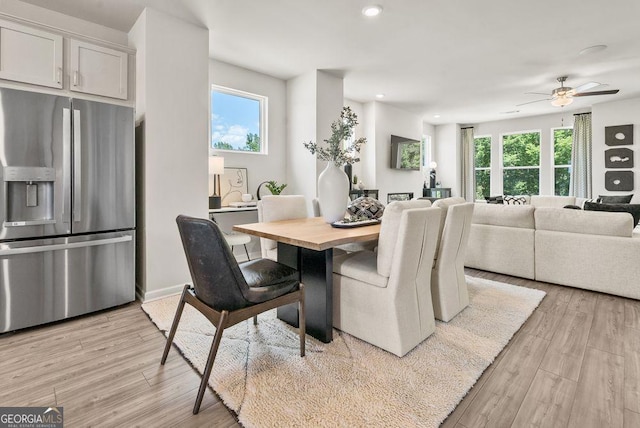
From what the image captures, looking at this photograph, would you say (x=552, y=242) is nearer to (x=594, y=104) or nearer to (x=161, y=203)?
(x=161, y=203)

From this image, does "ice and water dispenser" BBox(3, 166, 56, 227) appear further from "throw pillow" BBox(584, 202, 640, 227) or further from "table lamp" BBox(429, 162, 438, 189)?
"table lamp" BBox(429, 162, 438, 189)

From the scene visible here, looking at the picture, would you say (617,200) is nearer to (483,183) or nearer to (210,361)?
(483,183)

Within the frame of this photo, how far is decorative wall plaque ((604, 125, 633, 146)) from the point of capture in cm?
603

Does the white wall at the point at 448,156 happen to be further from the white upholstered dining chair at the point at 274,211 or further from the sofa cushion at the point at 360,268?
the sofa cushion at the point at 360,268

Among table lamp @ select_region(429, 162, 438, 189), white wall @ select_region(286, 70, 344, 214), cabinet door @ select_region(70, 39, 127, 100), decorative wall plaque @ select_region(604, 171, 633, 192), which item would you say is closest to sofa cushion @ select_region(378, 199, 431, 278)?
white wall @ select_region(286, 70, 344, 214)

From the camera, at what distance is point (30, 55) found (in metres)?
2.54

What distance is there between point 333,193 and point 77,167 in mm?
1996

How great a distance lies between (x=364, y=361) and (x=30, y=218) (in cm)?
256

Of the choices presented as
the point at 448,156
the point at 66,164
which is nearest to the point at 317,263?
the point at 66,164

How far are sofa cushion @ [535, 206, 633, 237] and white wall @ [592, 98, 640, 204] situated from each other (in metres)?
4.34

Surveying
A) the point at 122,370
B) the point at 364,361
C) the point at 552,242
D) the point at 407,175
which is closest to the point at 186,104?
the point at 122,370

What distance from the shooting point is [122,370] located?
1.82 meters

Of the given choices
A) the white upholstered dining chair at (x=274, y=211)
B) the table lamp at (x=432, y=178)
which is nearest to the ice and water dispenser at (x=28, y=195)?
the white upholstered dining chair at (x=274, y=211)

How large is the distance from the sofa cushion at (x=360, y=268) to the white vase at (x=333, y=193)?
14.1 inches
